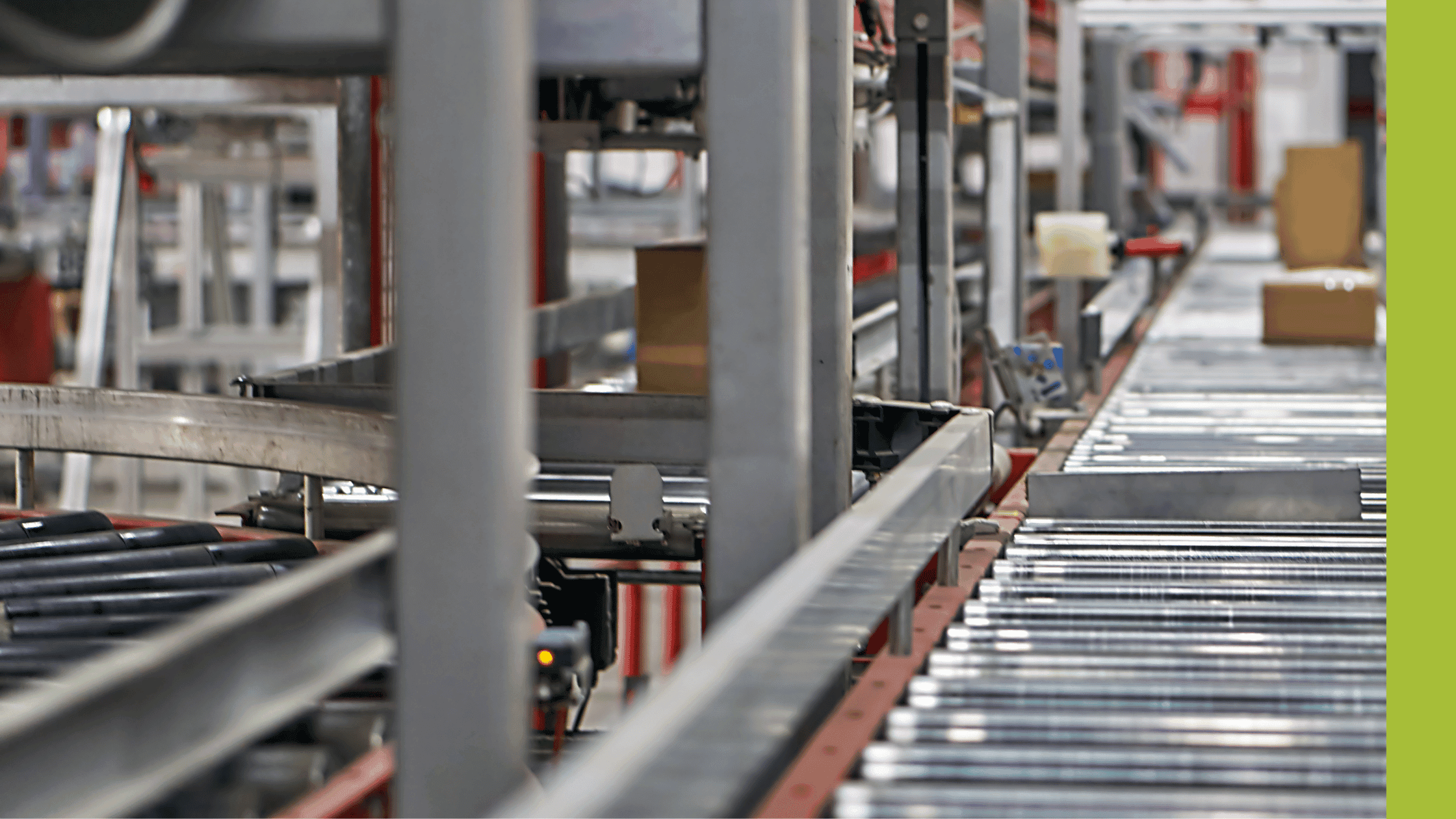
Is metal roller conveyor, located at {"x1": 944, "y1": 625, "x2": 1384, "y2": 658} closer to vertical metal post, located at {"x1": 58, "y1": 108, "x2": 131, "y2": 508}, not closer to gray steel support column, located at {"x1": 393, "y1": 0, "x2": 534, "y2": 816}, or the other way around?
gray steel support column, located at {"x1": 393, "y1": 0, "x2": 534, "y2": 816}

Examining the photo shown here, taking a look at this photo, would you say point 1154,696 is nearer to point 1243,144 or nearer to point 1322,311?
→ point 1322,311

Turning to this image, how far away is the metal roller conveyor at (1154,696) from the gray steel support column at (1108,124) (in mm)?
11542

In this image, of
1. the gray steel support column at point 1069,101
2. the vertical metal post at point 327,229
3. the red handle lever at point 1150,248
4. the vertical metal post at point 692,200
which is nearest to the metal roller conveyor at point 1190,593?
the red handle lever at point 1150,248

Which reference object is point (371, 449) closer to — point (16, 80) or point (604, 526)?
point (604, 526)

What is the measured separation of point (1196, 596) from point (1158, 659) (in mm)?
567

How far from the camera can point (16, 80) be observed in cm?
775

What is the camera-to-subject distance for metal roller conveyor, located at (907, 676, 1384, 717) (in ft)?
10.3

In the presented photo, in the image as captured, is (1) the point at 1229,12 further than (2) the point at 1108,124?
No

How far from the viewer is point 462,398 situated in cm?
211

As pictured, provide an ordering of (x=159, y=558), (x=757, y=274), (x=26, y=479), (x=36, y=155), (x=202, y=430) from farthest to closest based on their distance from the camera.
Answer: (x=36, y=155), (x=26, y=479), (x=202, y=430), (x=159, y=558), (x=757, y=274)

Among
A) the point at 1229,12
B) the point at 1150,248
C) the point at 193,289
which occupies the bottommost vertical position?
the point at 193,289

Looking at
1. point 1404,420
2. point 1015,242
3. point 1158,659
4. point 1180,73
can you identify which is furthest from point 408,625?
point 1180,73

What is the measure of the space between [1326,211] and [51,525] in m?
8.83

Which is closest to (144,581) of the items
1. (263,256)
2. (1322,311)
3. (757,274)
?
(757,274)
